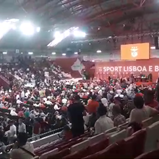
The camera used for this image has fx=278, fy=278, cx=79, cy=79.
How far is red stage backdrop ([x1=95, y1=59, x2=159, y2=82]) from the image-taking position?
21.8 m

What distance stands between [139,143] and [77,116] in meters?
2.46

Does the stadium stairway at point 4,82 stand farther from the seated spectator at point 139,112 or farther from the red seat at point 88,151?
the red seat at point 88,151

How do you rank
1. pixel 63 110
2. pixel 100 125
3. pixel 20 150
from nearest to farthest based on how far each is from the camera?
pixel 20 150, pixel 100 125, pixel 63 110

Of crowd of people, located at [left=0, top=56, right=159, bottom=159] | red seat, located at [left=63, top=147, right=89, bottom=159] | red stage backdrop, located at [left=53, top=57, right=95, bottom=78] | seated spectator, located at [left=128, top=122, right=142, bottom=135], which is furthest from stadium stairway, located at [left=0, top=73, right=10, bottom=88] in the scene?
red seat, located at [left=63, top=147, right=89, bottom=159]

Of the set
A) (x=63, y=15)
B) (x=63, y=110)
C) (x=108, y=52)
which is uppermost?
(x=63, y=15)

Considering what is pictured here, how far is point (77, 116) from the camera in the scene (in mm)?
5273

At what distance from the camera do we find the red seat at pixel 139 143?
9.21 ft

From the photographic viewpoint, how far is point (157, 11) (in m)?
25.3

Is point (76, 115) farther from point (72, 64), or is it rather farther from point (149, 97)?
point (72, 64)

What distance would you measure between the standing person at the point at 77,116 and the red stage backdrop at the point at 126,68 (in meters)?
17.2

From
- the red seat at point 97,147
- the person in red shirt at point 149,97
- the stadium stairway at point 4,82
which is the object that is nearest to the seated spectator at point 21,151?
the red seat at point 97,147

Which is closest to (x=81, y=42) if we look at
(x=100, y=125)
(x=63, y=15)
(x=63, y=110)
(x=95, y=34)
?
(x=95, y=34)

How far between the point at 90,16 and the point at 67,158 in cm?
2260

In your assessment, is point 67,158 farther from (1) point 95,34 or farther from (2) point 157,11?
(1) point 95,34
